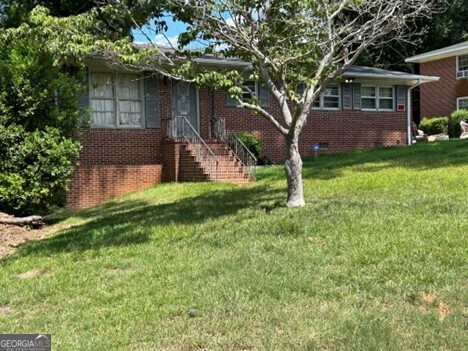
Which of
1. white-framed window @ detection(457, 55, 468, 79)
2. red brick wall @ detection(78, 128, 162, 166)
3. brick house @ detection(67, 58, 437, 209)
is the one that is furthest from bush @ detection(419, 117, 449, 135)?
red brick wall @ detection(78, 128, 162, 166)

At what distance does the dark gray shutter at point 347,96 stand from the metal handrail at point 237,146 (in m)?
5.76

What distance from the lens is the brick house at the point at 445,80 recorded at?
2742 centimetres

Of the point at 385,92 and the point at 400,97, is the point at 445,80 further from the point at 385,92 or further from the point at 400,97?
the point at 385,92

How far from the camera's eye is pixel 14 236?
9438mm

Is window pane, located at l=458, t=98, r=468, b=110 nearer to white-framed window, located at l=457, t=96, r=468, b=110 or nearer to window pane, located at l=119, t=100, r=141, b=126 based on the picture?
white-framed window, located at l=457, t=96, r=468, b=110

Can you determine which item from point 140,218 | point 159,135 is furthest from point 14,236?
point 159,135

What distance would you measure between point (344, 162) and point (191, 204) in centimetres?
572

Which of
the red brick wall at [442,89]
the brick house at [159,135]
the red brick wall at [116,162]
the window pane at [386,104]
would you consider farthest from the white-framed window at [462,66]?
the red brick wall at [116,162]

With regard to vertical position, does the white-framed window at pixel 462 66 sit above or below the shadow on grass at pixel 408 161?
above

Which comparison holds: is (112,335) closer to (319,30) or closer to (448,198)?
(448,198)

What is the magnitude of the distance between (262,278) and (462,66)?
26413 millimetres

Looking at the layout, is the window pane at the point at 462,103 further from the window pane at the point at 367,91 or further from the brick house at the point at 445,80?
the window pane at the point at 367,91

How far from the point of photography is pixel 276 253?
5.93 meters

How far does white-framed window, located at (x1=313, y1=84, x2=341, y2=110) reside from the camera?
20.1 metres
